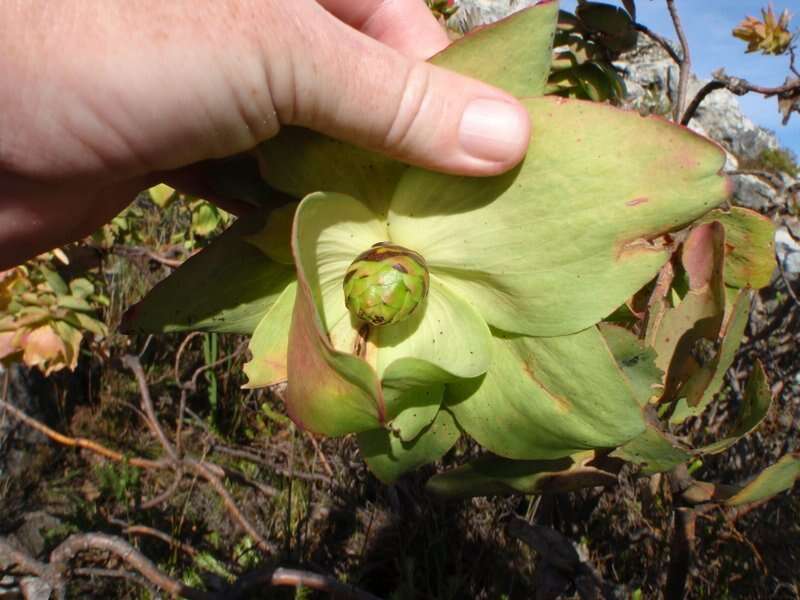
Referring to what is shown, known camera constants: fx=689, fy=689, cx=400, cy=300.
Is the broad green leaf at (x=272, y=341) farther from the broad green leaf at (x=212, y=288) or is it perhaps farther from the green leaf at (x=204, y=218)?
the green leaf at (x=204, y=218)

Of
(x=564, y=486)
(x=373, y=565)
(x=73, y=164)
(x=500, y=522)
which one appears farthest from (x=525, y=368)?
(x=500, y=522)

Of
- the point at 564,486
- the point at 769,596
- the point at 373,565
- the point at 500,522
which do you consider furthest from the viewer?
the point at 500,522

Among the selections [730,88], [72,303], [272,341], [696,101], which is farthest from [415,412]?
[72,303]

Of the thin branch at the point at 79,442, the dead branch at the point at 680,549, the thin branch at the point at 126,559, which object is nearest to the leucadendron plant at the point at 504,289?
the dead branch at the point at 680,549

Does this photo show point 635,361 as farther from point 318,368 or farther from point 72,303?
point 72,303

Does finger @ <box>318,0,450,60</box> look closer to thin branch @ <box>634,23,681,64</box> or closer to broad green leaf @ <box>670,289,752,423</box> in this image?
thin branch @ <box>634,23,681,64</box>

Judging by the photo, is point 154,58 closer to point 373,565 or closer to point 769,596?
point 373,565

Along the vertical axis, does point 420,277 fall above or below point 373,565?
above
